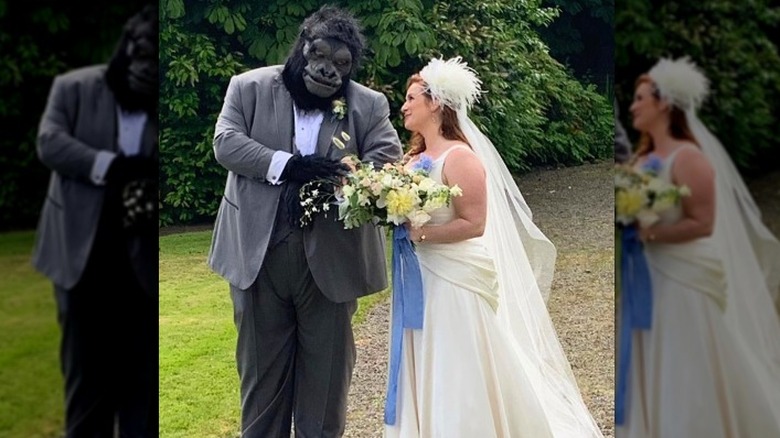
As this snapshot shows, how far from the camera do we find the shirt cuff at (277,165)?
15.4 ft

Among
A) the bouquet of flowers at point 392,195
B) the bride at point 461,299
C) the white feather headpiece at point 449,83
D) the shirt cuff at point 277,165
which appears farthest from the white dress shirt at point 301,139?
the white feather headpiece at point 449,83

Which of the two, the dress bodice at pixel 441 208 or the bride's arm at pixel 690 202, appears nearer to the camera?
the bride's arm at pixel 690 202

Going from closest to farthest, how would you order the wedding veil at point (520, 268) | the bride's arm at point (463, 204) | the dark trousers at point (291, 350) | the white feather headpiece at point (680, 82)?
the white feather headpiece at point (680, 82) < the bride's arm at point (463, 204) < the wedding veil at point (520, 268) < the dark trousers at point (291, 350)

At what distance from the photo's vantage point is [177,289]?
510 cm

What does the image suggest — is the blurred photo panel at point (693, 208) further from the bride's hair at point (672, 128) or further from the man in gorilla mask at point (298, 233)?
→ the man in gorilla mask at point (298, 233)

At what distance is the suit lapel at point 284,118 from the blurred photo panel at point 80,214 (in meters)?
2.40

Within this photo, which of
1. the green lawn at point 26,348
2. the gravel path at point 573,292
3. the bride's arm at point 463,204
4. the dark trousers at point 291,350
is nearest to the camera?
the green lawn at point 26,348

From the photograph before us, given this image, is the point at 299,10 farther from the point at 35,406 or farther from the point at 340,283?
the point at 35,406

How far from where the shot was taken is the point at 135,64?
2205 millimetres

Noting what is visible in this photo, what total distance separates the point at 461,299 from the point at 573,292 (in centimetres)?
73

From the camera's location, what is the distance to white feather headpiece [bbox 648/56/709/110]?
8.23 ft

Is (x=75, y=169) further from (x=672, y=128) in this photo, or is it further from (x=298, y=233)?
(x=298, y=233)

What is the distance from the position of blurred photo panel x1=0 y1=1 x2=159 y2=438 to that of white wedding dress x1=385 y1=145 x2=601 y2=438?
7.66 feet

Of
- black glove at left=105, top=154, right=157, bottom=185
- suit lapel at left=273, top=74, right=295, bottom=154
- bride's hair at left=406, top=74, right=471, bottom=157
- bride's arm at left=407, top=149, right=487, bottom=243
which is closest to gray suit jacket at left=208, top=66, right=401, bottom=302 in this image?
suit lapel at left=273, top=74, right=295, bottom=154
